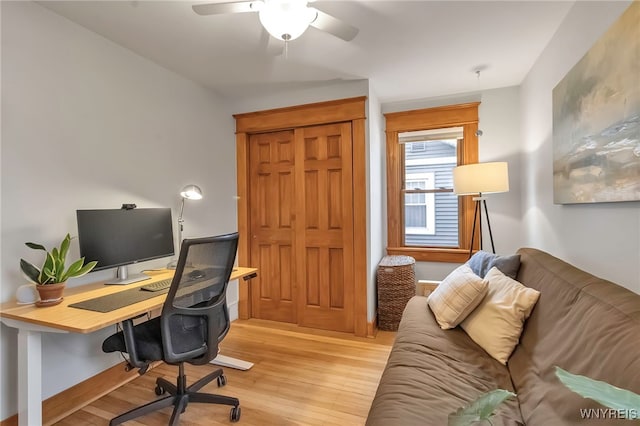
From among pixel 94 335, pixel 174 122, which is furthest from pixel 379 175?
pixel 94 335

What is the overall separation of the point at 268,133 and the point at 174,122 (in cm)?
97

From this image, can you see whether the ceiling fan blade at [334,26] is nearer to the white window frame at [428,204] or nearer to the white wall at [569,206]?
the white wall at [569,206]

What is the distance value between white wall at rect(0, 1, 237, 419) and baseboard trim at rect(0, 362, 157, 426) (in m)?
0.05

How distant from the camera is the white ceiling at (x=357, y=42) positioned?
6.23 feet

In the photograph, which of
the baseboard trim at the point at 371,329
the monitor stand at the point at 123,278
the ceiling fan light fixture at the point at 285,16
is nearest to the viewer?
the ceiling fan light fixture at the point at 285,16

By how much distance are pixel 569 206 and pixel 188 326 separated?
94.4 inches

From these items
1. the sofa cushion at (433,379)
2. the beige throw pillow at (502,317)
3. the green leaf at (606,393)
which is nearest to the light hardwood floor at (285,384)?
the sofa cushion at (433,379)

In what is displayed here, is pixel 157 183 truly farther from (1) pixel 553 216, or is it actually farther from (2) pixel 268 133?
(1) pixel 553 216

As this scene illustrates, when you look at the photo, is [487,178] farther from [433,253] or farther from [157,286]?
[157,286]

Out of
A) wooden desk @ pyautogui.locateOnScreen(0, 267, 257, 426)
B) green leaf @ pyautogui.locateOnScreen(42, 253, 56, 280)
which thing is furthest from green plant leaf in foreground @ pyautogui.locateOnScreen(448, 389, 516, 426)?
green leaf @ pyautogui.locateOnScreen(42, 253, 56, 280)

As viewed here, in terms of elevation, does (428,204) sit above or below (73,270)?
above

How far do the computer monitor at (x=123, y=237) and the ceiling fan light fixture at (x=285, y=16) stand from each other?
1.54m

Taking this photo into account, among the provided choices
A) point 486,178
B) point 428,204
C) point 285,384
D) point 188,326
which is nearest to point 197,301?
point 188,326

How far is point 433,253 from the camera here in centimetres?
342
